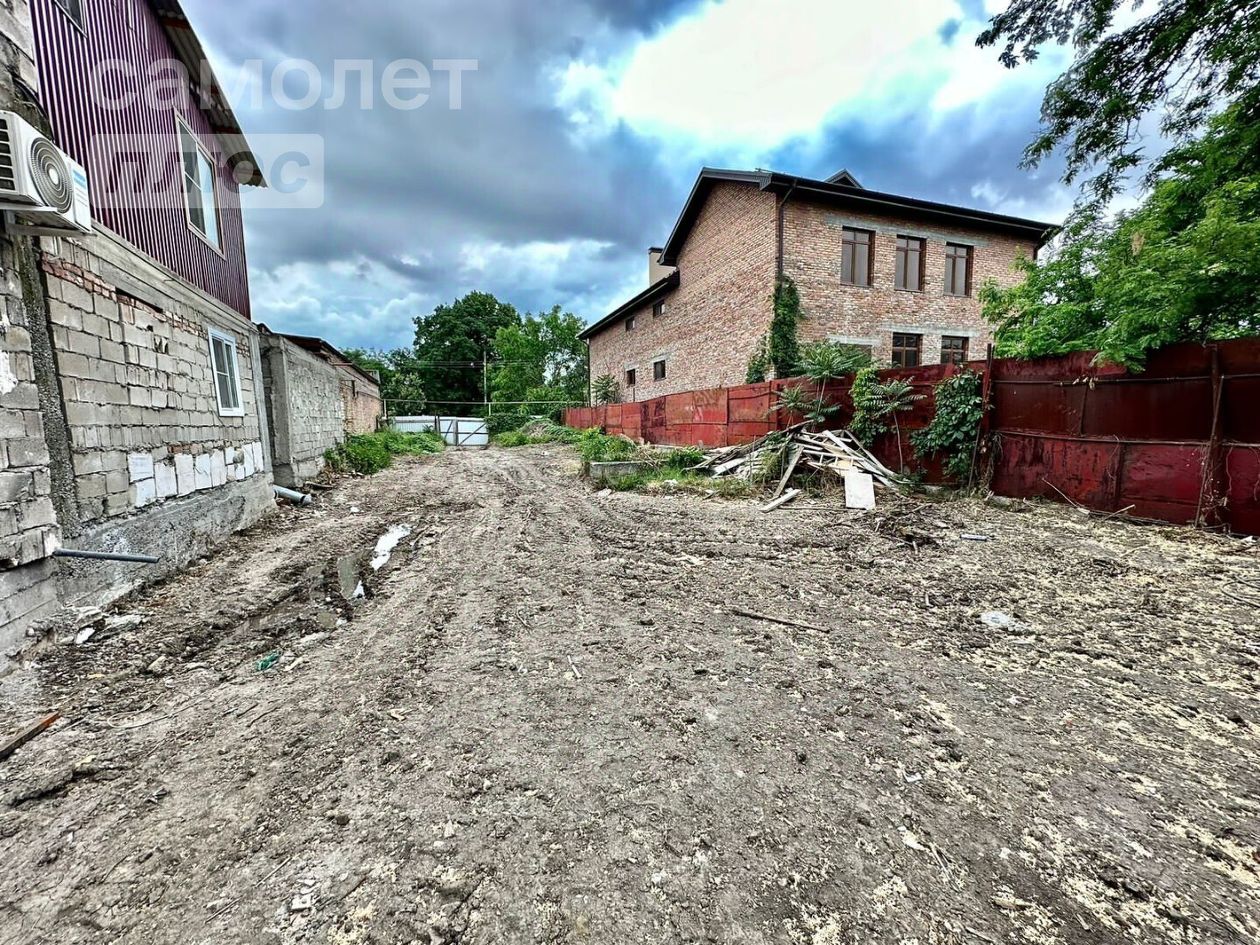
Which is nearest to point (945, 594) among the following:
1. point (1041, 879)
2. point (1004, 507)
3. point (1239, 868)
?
point (1239, 868)

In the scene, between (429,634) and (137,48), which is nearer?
(429,634)

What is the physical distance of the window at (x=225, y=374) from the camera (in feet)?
21.0

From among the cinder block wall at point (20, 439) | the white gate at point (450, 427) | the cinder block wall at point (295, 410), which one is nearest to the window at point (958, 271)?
the cinder block wall at point (295, 410)

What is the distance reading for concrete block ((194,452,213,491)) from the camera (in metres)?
5.46

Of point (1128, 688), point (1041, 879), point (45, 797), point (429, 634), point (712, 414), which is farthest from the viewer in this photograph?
point (712, 414)

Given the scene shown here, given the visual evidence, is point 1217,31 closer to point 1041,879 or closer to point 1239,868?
point 1239,868

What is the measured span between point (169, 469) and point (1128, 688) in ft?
26.2

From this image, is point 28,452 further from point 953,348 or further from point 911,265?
point 953,348

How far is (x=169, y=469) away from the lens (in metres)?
4.91

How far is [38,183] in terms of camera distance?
123 inches

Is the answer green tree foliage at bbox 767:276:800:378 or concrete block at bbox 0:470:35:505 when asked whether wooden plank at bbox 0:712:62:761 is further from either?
green tree foliage at bbox 767:276:800:378

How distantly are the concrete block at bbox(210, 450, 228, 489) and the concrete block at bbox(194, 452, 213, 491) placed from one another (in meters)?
0.08

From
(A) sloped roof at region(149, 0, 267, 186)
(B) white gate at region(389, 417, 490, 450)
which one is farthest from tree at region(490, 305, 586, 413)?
(A) sloped roof at region(149, 0, 267, 186)

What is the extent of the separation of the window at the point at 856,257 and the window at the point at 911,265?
1.17m
